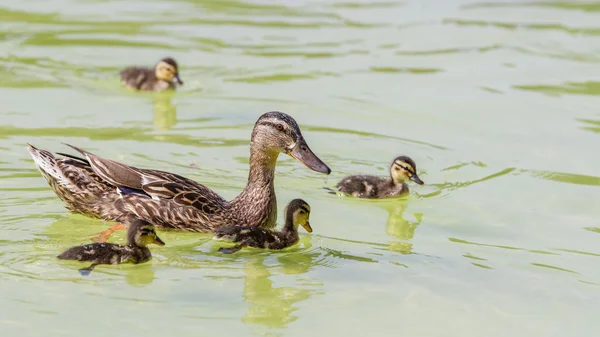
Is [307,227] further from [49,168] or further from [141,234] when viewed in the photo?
[49,168]

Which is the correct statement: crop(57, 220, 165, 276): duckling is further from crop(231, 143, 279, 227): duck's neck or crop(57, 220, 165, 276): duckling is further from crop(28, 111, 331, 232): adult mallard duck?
crop(231, 143, 279, 227): duck's neck

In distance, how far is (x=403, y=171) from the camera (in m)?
8.08

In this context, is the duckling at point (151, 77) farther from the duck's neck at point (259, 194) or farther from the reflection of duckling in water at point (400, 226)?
the duck's neck at point (259, 194)

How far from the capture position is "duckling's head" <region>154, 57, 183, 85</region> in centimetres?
1059

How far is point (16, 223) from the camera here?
272 inches

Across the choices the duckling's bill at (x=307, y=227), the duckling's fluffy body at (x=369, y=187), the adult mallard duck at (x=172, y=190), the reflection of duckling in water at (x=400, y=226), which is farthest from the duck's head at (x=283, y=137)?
the duckling's fluffy body at (x=369, y=187)

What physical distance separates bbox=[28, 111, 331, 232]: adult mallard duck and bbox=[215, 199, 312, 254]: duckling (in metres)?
0.34

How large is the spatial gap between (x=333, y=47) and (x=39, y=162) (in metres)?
5.43

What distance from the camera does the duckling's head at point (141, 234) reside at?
620cm

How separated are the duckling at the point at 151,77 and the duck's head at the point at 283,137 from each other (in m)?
3.61

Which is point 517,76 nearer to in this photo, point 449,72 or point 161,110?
point 449,72

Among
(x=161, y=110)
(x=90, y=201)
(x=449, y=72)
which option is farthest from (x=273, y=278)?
(x=449, y=72)

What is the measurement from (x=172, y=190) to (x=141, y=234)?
0.84 meters

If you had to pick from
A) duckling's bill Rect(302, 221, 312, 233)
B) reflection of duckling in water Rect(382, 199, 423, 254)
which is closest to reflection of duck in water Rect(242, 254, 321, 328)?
duckling's bill Rect(302, 221, 312, 233)
